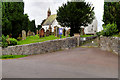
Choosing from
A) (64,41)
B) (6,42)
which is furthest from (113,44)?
(6,42)

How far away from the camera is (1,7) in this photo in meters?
25.3

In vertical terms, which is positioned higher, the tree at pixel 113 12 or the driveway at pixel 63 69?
the tree at pixel 113 12

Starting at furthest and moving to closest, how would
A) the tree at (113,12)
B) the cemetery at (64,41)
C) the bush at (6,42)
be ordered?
the tree at (113,12) → the bush at (6,42) → the cemetery at (64,41)

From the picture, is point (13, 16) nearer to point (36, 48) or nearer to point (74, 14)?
point (36, 48)

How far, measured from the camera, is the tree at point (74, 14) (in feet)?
101

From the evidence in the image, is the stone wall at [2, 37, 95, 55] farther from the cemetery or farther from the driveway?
the driveway

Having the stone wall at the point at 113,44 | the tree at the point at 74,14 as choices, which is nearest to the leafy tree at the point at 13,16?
the tree at the point at 74,14

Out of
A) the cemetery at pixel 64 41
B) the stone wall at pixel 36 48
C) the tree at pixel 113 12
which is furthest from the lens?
the tree at pixel 113 12

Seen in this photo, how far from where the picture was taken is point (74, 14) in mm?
30812

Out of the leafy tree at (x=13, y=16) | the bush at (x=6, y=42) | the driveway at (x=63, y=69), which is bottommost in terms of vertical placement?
the driveway at (x=63, y=69)

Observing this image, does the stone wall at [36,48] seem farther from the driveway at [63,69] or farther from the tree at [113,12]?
the tree at [113,12]

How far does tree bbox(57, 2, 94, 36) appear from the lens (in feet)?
101

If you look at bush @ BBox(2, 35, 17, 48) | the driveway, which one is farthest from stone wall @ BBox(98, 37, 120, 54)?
bush @ BBox(2, 35, 17, 48)

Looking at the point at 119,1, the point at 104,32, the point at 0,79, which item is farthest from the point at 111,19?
the point at 0,79
